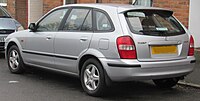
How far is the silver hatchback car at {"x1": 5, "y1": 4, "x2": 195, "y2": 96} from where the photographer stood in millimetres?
6195

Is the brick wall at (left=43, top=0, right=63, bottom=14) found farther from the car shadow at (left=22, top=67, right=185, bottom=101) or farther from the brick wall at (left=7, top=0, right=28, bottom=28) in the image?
the car shadow at (left=22, top=67, right=185, bottom=101)

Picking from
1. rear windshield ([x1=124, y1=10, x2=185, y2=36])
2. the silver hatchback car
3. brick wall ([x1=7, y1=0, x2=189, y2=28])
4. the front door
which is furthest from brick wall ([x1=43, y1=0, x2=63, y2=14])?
rear windshield ([x1=124, y1=10, x2=185, y2=36])

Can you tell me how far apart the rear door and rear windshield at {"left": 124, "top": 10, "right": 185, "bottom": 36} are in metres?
0.76

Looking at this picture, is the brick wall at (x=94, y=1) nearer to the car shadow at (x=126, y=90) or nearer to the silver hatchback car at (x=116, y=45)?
the car shadow at (x=126, y=90)

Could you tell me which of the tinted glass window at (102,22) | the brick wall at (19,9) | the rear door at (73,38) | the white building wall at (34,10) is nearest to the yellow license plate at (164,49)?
the tinted glass window at (102,22)

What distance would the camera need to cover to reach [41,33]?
7.82 meters

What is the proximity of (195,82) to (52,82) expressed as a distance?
2.78 metres

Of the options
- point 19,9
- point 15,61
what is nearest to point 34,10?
point 19,9

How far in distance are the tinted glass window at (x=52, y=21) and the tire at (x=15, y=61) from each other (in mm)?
920

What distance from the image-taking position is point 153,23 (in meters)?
6.61

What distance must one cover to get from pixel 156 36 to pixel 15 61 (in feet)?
11.7

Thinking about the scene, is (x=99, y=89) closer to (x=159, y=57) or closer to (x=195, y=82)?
(x=159, y=57)

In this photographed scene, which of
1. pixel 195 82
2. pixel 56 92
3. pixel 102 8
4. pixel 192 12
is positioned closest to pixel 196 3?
pixel 192 12

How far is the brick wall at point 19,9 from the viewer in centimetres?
1859
